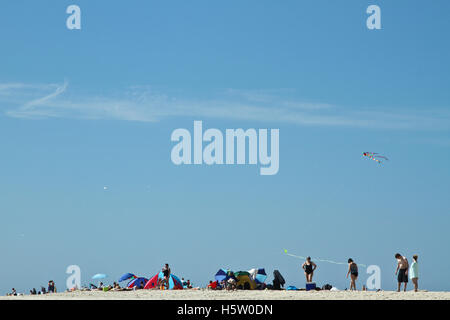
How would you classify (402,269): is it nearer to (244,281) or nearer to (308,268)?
(308,268)

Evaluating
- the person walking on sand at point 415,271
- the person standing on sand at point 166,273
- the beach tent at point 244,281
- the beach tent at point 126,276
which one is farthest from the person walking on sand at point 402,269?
the beach tent at point 126,276

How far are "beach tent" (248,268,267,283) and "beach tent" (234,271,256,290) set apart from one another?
82.0 inches

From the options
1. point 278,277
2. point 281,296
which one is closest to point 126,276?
point 278,277

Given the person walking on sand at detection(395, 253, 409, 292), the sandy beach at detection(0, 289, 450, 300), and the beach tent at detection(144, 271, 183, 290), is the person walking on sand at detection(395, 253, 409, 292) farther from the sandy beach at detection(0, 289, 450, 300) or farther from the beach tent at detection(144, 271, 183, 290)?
the beach tent at detection(144, 271, 183, 290)

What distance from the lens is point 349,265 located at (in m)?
32.9

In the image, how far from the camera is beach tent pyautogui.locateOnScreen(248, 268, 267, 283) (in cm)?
3934

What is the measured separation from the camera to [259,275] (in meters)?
39.7

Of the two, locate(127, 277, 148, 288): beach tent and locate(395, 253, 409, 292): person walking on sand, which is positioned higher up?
locate(395, 253, 409, 292): person walking on sand

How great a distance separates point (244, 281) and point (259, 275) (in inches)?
115

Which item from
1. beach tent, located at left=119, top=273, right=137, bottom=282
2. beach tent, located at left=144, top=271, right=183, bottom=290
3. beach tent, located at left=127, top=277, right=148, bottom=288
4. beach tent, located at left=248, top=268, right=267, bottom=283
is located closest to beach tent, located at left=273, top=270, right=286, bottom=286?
beach tent, located at left=248, top=268, right=267, bottom=283

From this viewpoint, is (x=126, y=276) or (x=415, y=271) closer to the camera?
(x=415, y=271)
